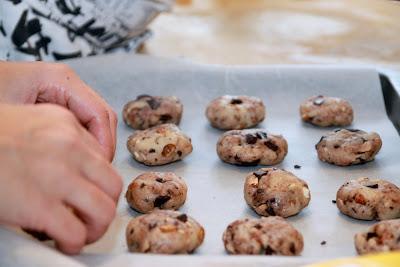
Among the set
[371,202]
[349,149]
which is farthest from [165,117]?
[371,202]

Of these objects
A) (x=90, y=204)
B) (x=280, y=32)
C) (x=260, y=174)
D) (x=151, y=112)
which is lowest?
(x=280, y=32)

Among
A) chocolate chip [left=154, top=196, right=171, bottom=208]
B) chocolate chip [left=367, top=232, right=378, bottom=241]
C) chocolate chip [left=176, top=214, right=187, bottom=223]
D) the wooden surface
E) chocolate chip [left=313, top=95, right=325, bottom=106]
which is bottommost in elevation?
the wooden surface

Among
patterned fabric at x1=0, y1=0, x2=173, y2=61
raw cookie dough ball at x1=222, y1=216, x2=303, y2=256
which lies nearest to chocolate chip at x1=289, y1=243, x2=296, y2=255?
raw cookie dough ball at x1=222, y1=216, x2=303, y2=256

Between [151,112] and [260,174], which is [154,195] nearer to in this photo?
[260,174]

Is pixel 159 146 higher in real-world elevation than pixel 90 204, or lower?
lower

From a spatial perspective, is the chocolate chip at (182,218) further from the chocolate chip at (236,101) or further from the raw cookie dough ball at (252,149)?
the chocolate chip at (236,101)

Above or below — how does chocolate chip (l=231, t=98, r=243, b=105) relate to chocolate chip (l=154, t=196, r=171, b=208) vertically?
below

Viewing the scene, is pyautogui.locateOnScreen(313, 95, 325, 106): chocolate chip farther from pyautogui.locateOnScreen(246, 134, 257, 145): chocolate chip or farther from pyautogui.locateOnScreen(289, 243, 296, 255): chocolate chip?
pyautogui.locateOnScreen(289, 243, 296, 255): chocolate chip
